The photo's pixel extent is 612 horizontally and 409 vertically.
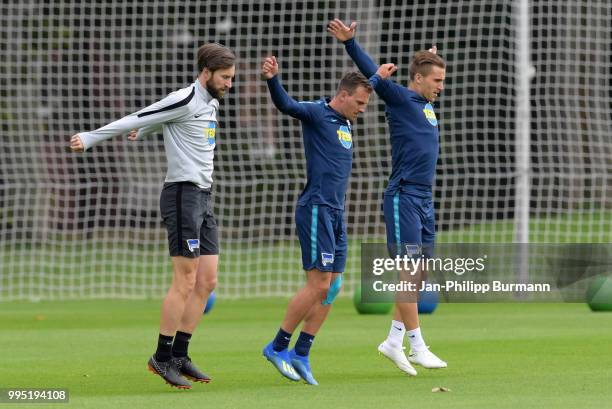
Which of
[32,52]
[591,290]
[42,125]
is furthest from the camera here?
[42,125]

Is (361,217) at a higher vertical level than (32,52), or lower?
lower

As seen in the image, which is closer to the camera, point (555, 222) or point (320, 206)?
point (320, 206)

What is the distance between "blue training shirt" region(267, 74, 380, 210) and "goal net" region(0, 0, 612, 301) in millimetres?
7718

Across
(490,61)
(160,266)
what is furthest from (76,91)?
(490,61)

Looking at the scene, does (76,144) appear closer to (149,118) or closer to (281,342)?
(149,118)

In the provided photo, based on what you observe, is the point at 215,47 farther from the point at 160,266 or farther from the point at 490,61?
the point at 160,266

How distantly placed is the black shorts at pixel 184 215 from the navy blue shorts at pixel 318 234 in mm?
616

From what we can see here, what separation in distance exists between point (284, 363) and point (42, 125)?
14726 millimetres

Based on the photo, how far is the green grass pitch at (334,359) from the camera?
7.17m

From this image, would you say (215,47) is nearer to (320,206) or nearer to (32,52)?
A: (320,206)

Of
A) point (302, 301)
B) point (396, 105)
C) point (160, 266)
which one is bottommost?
point (160, 266)

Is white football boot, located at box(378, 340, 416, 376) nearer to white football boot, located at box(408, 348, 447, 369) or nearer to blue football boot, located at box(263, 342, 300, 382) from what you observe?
white football boot, located at box(408, 348, 447, 369)

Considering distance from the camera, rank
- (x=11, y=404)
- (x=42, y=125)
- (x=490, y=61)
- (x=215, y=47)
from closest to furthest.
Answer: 1. (x=11, y=404)
2. (x=215, y=47)
3. (x=490, y=61)
4. (x=42, y=125)

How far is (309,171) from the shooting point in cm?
827
